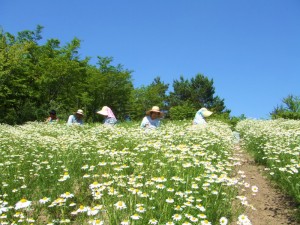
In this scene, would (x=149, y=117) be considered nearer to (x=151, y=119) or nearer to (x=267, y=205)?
(x=151, y=119)

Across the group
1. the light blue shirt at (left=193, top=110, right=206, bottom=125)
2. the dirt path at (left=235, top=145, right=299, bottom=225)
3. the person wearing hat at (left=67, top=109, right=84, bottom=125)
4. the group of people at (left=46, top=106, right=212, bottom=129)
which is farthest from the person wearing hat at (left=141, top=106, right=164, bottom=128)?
the dirt path at (left=235, top=145, right=299, bottom=225)

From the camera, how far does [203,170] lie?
15.9ft

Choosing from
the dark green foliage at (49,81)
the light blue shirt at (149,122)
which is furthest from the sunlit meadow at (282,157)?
the dark green foliage at (49,81)

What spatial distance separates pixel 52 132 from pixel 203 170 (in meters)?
7.28

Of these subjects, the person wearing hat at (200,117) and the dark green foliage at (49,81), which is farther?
the dark green foliage at (49,81)

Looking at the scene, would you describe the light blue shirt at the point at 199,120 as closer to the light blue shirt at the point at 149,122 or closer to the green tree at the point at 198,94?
the light blue shirt at the point at 149,122

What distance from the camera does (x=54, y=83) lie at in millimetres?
30500

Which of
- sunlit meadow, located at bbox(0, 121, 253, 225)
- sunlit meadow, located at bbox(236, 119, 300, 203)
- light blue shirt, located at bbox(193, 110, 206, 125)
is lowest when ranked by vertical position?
sunlit meadow, located at bbox(0, 121, 253, 225)

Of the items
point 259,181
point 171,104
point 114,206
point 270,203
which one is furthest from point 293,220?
point 171,104

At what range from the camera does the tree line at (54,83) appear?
26219 mm

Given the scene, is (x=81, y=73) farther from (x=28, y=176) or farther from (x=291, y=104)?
(x=28, y=176)

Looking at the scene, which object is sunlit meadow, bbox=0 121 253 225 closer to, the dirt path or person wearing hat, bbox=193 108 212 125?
the dirt path

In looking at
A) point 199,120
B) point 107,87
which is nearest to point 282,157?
point 199,120

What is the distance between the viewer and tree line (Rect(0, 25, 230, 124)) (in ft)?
86.0
